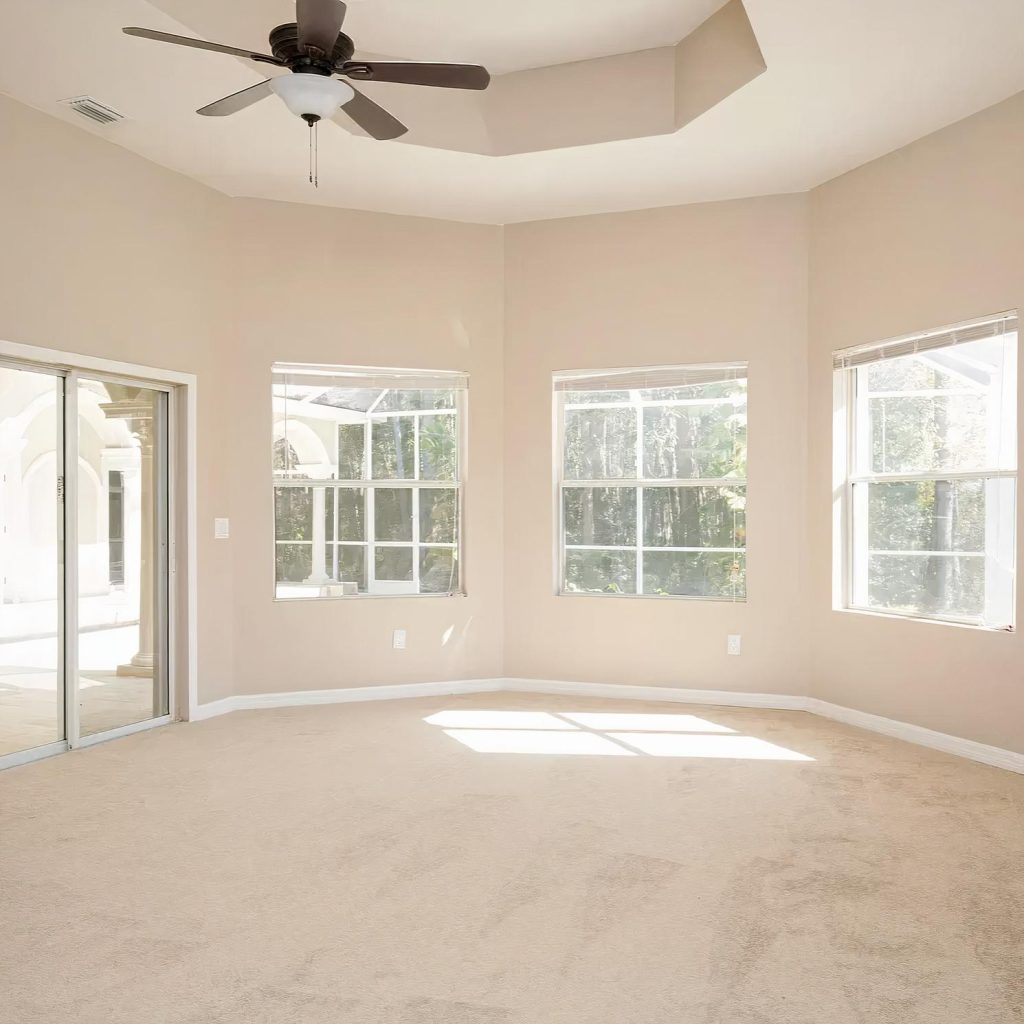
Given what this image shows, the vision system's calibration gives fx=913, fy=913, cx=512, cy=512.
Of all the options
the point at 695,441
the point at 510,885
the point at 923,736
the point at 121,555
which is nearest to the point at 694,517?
the point at 695,441

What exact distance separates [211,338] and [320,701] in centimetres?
241

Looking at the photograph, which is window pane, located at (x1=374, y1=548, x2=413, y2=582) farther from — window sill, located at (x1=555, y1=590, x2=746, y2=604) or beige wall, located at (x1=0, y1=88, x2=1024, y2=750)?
window sill, located at (x1=555, y1=590, x2=746, y2=604)

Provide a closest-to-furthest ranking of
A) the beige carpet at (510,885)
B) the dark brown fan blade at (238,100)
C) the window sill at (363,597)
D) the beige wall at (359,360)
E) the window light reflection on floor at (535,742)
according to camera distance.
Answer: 1. the beige carpet at (510,885)
2. the dark brown fan blade at (238,100)
3. the window light reflection on floor at (535,742)
4. the beige wall at (359,360)
5. the window sill at (363,597)

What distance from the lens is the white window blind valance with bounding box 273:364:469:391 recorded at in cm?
595

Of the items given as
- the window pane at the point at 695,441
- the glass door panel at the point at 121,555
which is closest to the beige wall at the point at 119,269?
the glass door panel at the point at 121,555

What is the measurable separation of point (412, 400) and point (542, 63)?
2.26m

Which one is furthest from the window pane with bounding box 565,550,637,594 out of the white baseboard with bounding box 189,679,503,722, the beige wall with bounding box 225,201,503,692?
the white baseboard with bounding box 189,679,503,722

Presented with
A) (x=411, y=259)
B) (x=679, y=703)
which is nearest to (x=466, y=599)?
(x=679, y=703)

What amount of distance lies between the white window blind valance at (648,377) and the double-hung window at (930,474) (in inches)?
28.1

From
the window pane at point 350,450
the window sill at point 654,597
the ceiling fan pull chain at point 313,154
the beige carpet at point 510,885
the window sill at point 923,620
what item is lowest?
the beige carpet at point 510,885

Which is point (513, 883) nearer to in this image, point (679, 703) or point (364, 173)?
point (679, 703)

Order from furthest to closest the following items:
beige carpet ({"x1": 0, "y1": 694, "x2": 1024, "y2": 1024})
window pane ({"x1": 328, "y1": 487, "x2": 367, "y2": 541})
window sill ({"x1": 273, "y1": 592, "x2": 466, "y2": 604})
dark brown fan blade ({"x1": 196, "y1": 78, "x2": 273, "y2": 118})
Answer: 1. window pane ({"x1": 328, "y1": 487, "x2": 367, "y2": 541})
2. window sill ({"x1": 273, "y1": 592, "x2": 466, "y2": 604})
3. dark brown fan blade ({"x1": 196, "y1": 78, "x2": 273, "y2": 118})
4. beige carpet ({"x1": 0, "y1": 694, "x2": 1024, "y2": 1024})

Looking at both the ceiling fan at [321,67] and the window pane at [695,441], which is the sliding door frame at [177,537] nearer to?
the ceiling fan at [321,67]

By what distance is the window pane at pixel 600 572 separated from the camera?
20.0 feet
